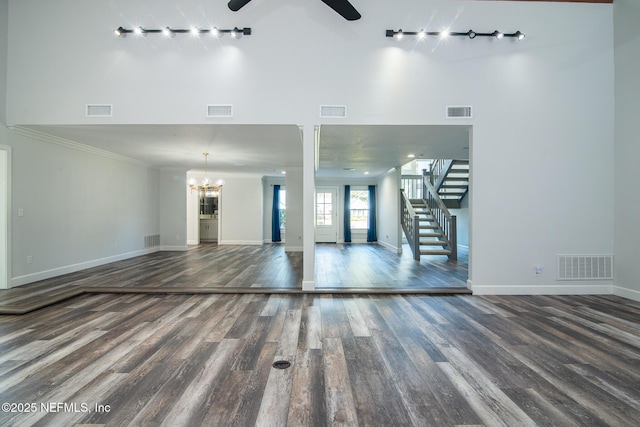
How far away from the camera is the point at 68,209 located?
598cm

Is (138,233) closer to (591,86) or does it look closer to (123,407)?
(123,407)

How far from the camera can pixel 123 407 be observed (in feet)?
6.21

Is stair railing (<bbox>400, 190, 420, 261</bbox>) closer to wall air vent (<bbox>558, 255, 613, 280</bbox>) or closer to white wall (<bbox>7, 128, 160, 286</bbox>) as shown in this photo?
wall air vent (<bbox>558, 255, 613, 280</bbox>)

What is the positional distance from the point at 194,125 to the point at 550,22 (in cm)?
554

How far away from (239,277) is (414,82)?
14.3 feet

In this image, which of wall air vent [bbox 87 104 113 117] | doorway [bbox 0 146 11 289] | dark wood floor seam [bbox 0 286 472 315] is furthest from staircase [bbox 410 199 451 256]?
doorway [bbox 0 146 11 289]

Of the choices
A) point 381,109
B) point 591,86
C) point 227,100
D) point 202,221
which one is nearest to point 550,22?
point 591,86

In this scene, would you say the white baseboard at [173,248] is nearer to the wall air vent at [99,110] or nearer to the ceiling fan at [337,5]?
the wall air vent at [99,110]

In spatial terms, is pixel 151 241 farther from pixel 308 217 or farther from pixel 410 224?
pixel 410 224

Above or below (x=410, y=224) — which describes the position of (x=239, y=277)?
below

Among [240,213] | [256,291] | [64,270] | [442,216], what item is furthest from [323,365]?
[240,213]

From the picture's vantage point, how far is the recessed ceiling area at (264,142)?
4879 mm

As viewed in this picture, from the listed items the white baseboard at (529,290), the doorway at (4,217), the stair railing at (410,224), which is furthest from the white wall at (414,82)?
the stair railing at (410,224)

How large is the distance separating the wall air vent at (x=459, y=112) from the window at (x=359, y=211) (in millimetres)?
7932
